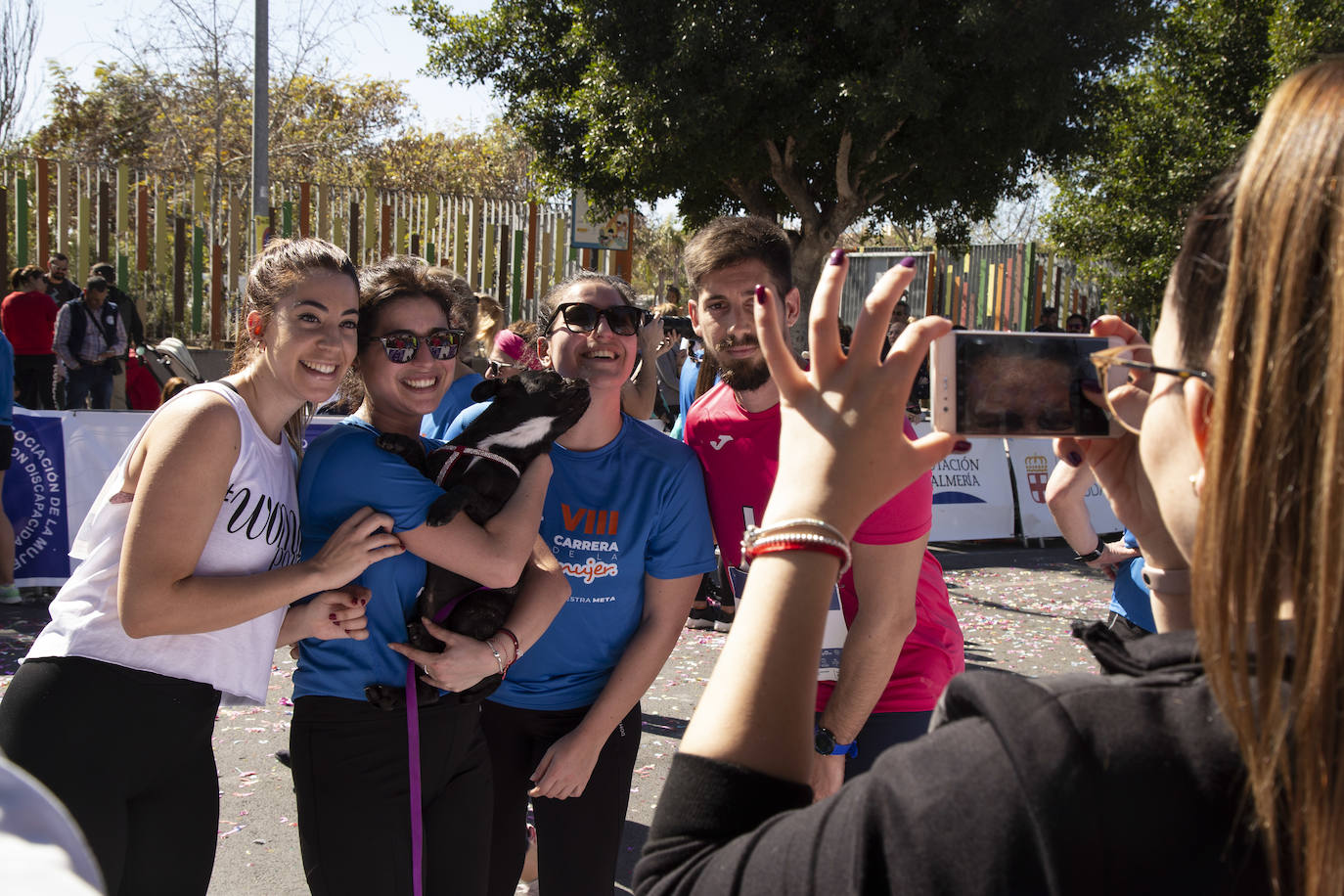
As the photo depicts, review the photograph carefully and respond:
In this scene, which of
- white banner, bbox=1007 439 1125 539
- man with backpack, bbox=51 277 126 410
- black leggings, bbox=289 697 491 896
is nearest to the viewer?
black leggings, bbox=289 697 491 896

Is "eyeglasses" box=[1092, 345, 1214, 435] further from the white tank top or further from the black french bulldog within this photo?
the white tank top

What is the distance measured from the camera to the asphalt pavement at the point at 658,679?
13.6ft

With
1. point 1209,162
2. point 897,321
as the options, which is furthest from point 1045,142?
point 1209,162

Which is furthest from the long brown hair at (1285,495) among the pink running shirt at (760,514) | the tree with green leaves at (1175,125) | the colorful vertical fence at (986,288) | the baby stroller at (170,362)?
the colorful vertical fence at (986,288)

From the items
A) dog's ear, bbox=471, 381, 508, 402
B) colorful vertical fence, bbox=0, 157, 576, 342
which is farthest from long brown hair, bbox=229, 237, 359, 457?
colorful vertical fence, bbox=0, 157, 576, 342

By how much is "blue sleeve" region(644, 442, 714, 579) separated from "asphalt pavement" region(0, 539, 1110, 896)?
138cm

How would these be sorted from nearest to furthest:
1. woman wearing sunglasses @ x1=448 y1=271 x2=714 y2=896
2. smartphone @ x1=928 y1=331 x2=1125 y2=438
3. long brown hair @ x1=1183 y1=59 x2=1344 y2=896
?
long brown hair @ x1=1183 y1=59 x2=1344 y2=896, smartphone @ x1=928 y1=331 x2=1125 y2=438, woman wearing sunglasses @ x1=448 y1=271 x2=714 y2=896

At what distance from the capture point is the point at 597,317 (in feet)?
9.62

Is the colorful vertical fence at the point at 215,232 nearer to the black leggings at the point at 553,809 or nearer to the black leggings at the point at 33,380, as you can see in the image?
the black leggings at the point at 33,380

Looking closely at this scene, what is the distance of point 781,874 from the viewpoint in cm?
98

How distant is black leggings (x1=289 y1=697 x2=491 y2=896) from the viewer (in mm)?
2369

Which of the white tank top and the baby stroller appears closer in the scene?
the white tank top

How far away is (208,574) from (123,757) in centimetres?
44

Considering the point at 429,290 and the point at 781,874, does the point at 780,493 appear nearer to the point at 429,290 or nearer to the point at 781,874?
the point at 781,874
